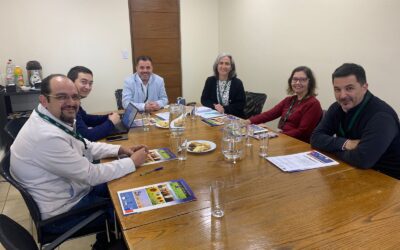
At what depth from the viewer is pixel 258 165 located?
1.57 m

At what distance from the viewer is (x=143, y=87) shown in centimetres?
339

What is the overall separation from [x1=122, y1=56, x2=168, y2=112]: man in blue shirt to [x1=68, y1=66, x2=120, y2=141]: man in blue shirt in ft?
2.23

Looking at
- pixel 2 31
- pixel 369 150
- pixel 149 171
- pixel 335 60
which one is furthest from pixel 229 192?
pixel 2 31

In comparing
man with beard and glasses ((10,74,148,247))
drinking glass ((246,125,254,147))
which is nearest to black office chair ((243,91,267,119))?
drinking glass ((246,125,254,147))

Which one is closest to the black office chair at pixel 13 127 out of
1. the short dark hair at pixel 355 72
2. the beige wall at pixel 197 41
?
the short dark hair at pixel 355 72

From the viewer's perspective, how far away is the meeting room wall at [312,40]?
8.43 feet

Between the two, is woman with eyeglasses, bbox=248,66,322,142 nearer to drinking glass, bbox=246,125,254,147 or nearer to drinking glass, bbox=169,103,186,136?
drinking glass, bbox=246,125,254,147

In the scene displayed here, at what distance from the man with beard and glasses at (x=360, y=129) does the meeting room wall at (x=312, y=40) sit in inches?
44.8

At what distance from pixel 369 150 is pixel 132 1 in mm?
4065

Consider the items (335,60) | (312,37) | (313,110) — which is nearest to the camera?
(313,110)

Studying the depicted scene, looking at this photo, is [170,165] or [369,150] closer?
[369,150]

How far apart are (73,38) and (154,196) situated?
3.74 meters

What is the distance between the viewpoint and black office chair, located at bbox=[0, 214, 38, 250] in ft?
2.74

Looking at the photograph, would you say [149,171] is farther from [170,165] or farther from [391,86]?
[391,86]
